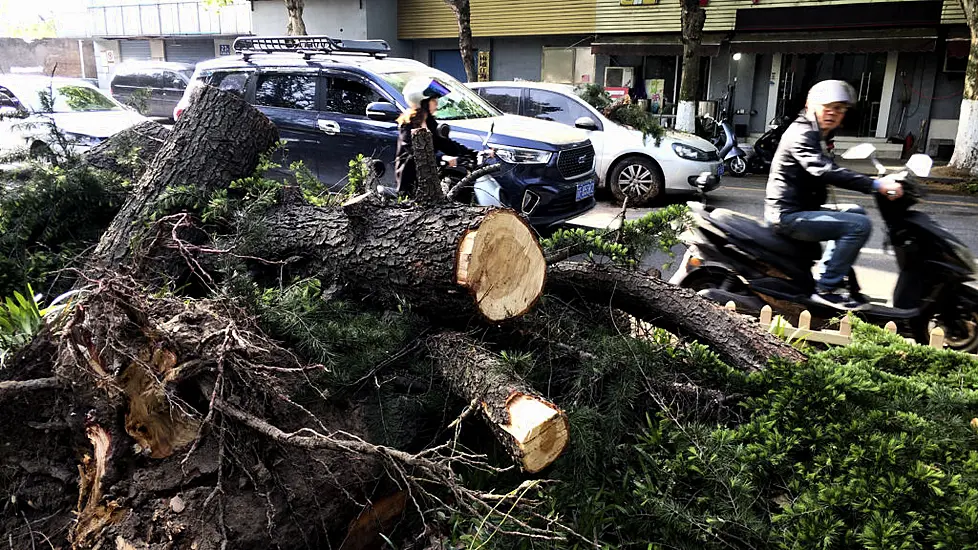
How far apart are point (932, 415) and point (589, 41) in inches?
743

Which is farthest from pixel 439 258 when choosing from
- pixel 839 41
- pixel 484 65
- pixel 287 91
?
pixel 484 65

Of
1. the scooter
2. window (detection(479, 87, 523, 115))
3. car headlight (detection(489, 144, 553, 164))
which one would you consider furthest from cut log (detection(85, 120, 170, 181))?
window (detection(479, 87, 523, 115))

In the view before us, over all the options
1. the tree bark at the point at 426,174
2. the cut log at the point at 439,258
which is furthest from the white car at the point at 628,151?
the cut log at the point at 439,258

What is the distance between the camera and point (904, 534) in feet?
8.25

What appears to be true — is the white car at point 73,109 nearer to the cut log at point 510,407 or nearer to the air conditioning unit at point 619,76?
the cut log at point 510,407

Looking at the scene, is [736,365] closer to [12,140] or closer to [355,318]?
[355,318]

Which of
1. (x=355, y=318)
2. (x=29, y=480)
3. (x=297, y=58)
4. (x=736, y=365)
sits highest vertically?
(x=297, y=58)

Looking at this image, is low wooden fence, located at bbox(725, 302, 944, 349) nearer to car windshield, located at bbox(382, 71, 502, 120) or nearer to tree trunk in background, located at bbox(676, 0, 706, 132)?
car windshield, located at bbox(382, 71, 502, 120)

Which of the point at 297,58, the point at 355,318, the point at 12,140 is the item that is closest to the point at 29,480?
the point at 355,318

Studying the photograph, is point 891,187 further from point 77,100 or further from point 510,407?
point 77,100

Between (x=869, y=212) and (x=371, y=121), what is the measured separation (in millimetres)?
7443

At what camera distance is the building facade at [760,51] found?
1622 centimetres

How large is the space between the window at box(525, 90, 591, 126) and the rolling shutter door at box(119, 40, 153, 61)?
2643 centimetres

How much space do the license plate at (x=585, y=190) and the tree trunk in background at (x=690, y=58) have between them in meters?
6.40
